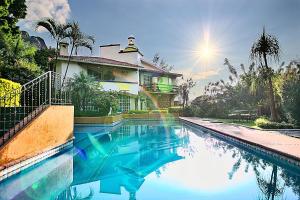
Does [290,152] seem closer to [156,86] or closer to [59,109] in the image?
[59,109]

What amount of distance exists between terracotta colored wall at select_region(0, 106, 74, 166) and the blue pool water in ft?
1.84

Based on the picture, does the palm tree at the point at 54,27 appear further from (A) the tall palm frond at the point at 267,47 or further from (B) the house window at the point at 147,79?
(B) the house window at the point at 147,79

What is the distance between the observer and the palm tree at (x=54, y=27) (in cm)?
2248

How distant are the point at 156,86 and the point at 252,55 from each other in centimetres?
1936

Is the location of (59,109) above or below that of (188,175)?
above

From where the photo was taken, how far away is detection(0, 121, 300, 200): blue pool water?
6.38 meters

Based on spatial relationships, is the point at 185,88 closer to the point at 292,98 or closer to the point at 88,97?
the point at 88,97

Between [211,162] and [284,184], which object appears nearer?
[284,184]

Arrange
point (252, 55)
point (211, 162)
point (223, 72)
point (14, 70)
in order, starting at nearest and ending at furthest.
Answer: point (211, 162) < point (14, 70) < point (252, 55) < point (223, 72)

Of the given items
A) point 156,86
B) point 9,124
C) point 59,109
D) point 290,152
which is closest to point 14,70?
point 59,109

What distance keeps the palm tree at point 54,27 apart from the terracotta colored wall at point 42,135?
1176cm

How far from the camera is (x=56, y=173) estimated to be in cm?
828

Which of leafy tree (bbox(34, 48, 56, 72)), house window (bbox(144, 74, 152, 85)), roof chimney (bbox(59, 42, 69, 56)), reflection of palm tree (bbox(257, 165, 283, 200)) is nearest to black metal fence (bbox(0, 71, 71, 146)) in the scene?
reflection of palm tree (bbox(257, 165, 283, 200))

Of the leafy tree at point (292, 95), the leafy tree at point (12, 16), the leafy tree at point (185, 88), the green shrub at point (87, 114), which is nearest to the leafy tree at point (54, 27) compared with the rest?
the leafy tree at point (12, 16)
